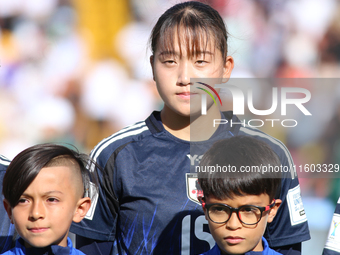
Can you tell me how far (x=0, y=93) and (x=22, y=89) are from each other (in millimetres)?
184

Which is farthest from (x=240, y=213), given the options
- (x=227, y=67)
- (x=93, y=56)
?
(x=93, y=56)

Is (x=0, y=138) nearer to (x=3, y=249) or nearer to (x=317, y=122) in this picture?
(x=3, y=249)

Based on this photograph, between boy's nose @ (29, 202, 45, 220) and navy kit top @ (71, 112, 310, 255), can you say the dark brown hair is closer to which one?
navy kit top @ (71, 112, 310, 255)

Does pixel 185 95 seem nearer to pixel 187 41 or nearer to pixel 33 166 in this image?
pixel 187 41

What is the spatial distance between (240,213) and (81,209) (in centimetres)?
55

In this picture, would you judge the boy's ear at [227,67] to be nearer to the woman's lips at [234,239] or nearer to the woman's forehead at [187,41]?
A: the woman's forehead at [187,41]

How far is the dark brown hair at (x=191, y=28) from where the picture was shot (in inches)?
58.7

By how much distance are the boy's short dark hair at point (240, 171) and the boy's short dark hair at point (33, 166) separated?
430 mm

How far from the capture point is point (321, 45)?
3.21 meters

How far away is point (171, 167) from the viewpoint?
1.52 meters

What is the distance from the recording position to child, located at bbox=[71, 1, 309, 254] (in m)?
1.46

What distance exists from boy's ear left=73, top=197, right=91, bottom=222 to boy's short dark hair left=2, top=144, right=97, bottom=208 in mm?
45

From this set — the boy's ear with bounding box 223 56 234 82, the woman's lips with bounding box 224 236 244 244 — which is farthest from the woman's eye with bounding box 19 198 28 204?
the boy's ear with bounding box 223 56 234 82

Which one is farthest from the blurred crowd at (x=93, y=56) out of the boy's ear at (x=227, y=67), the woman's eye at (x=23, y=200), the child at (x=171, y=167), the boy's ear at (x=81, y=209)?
the woman's eye at (x=23, y=200)
